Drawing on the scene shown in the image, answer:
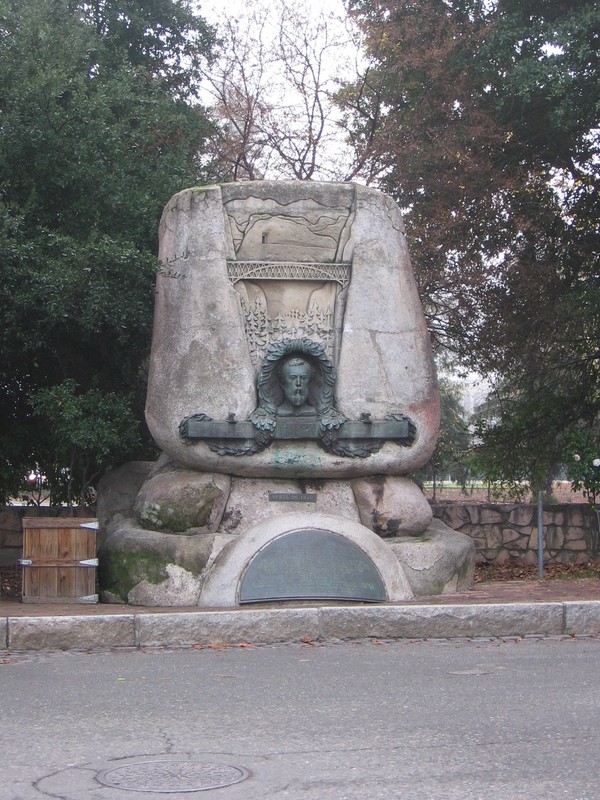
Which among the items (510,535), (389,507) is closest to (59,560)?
(389,507)

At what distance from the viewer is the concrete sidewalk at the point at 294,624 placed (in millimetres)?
8328

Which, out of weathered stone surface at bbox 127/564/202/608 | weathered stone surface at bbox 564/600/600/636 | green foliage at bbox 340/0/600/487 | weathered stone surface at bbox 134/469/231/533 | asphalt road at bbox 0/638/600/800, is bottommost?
asphalt road at bbox 0/638/600/800

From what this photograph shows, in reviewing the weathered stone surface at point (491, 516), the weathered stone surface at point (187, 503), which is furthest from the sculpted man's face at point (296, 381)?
the weathered stone surface at point (491, 516)

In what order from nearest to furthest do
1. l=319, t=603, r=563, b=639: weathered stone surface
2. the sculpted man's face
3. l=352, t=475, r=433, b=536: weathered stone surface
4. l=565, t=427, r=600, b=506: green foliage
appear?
l=319, t=603, r=563, b=639: weathered stone surface
the sculpted man's face
l=352, t=475, r=433, b=536: weathered stone surface
l=565, t=427, r=600, b=506: green foliage

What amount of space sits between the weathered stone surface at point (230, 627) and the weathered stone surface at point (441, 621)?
188 millimetres

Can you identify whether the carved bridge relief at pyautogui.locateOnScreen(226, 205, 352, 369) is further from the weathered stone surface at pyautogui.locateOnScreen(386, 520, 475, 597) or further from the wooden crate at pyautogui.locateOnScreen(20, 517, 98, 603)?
the wooden crate at pyautogui.locateOnScreen(20, 517, 98, 603)

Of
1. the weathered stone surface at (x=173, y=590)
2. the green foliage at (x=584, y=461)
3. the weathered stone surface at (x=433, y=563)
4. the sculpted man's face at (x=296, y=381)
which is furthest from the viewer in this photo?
the green foliage at (x=584, y=461)

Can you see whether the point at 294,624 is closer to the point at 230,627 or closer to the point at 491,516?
the point at 230,627

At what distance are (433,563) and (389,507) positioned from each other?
0.70 meters

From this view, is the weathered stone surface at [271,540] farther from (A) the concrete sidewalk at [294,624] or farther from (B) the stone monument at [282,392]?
(A) the concrete sidewalk at [294,624]

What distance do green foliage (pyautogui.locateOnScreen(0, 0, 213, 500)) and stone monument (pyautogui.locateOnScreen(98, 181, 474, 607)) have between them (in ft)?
2.61

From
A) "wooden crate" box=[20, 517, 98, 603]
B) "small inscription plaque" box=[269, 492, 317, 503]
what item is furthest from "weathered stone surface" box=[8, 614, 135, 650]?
"small inscription plaque" box=[269, 492, 317, 503]

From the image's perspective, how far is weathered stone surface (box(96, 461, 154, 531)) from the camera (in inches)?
485

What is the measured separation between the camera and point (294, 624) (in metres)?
8.64
